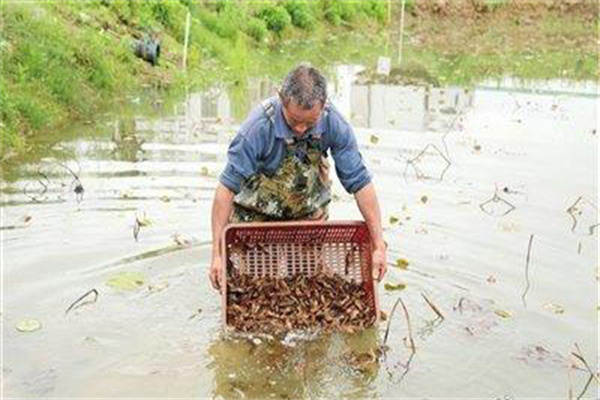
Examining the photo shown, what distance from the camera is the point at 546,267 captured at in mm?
6289

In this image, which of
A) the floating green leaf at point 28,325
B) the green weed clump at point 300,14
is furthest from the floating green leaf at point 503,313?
the green weed clump at point 300,14

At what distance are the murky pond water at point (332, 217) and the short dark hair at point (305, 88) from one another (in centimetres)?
149

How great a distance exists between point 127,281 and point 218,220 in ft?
4.33

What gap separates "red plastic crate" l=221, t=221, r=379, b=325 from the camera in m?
5.05

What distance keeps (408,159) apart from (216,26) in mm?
9743

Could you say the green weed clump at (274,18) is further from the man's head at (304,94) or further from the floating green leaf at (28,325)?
the man's head at (304,94)

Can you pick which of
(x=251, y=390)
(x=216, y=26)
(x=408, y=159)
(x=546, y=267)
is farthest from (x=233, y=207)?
(x=216, y=26)

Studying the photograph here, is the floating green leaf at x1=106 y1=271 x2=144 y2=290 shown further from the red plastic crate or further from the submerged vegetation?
the submerged vegetation

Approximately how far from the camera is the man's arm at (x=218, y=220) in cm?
466

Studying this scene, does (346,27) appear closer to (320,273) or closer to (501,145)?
(501,145)

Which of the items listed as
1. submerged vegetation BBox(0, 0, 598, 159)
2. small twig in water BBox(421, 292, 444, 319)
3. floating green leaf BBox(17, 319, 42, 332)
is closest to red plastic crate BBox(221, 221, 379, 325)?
small twig in water BBox(421, 292, 444, 319)

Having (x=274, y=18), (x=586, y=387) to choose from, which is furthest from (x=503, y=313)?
(x=274, y=18)

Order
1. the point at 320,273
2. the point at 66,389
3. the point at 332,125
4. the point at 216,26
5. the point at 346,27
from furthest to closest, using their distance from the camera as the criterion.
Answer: the point at 346,27 < the point at 216,26 < the point at 320,273 < the point at 332,125 < the point at 66,389

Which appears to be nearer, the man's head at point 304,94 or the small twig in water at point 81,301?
the man's head at point 304,94
